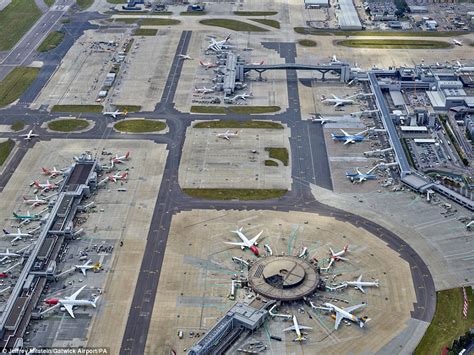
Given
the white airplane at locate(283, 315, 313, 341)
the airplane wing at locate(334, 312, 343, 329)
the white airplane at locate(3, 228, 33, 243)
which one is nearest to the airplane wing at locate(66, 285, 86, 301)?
the white airplane at locate(3, 228, 33, 243)

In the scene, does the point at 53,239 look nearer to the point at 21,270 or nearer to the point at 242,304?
the point at 21,270

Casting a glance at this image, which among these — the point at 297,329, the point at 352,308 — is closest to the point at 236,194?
the point at 352,308

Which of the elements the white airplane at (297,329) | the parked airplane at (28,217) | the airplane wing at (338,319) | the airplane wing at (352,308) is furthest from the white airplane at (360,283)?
the parked airplane at (28,217)

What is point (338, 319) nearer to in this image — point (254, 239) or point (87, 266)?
point (254, 239)

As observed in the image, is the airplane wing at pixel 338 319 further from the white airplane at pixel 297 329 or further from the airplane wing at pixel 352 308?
the white airplane at pixel 297 329

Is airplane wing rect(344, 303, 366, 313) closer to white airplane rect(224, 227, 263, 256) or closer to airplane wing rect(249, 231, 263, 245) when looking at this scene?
white airplane rect(224, 227, 263, 256)
